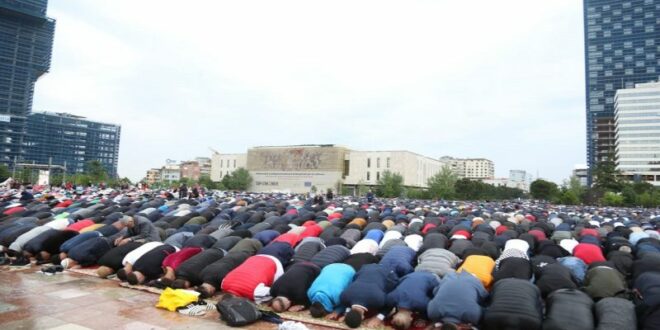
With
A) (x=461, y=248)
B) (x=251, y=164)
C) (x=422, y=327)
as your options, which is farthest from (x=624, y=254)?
(x=251, y=164)

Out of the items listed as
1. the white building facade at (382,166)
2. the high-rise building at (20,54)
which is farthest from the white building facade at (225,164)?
the high-rise building at (20,54)

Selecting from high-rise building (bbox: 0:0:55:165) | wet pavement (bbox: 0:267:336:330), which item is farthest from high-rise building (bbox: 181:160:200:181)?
wet pavement (bbox: 0:267:336:330)

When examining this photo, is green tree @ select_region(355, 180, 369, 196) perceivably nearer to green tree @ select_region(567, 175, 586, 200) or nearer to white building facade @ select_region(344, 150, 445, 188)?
white building facade @ select_region(344, 150, 445, 188)

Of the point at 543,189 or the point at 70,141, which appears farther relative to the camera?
the point at 70,141

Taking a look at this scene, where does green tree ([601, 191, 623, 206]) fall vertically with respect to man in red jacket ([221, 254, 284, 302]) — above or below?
above

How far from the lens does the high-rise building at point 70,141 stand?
440 ft

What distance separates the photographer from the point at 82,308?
632cm

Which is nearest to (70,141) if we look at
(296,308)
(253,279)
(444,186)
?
(444,186)

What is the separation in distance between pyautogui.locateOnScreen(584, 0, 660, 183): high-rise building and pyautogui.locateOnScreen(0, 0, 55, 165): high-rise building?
189m

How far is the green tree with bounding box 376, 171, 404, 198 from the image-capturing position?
78062 mm

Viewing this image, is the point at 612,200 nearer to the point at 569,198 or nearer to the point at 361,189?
the point at 569,198

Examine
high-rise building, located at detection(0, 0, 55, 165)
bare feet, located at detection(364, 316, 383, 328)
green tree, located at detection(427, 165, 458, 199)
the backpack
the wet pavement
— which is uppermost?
high-rise building, located at detection(0, 0, 55, 165)

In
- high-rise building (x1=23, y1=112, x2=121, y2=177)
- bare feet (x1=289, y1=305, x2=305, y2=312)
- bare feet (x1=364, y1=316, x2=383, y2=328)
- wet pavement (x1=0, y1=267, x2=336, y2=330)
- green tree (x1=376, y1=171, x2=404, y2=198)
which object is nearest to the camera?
wet pavement (x1=0, y1=267, x2=336, y2=330)

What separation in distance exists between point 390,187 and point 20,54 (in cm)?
13552
